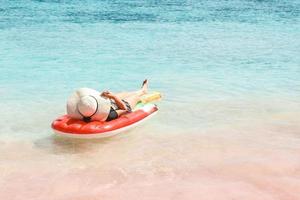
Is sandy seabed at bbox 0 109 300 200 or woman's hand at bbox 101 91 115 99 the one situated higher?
woman's hand at bbox 101 91 115 99

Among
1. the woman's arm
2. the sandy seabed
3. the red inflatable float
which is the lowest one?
the sandy seabed

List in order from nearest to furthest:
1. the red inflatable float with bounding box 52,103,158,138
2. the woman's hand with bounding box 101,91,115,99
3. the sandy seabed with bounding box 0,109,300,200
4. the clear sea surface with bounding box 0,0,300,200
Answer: the sandy seabed with bounding box 0,109,300,200 < the clear sea surface with bounding box 0,0,300,200 < the red inflatable float with bounding box 52,103,158,138 < the woman's hand with bounding box 101,91,115,99

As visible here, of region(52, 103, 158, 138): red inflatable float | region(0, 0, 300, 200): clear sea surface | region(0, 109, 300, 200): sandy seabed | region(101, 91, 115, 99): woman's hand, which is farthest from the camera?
region(101, 91, 115, 99): woman's hand

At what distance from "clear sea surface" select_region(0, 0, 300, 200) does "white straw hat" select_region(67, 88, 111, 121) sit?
15.6 inches

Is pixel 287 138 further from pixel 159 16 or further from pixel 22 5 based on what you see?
pixel 22 5

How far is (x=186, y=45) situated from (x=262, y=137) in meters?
9.13

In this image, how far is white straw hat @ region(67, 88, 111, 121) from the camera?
650cm

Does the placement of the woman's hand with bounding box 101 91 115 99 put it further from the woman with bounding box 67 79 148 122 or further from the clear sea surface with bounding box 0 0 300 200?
the clear sea surface with bounding box 0 0 300 200

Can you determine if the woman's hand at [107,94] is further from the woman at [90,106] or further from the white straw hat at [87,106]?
the white straw hat at [87,106]

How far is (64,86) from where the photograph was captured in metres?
10.1

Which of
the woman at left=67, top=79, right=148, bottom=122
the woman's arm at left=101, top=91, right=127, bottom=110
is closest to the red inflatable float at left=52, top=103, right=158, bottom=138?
the woman at left=67, top=79, right=148, bottom=122

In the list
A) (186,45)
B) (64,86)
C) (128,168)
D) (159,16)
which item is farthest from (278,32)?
(128,168)

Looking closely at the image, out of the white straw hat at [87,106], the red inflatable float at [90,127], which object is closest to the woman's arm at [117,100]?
the red inflatable float at [90,127]

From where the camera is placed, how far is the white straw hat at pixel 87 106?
6.50 m
